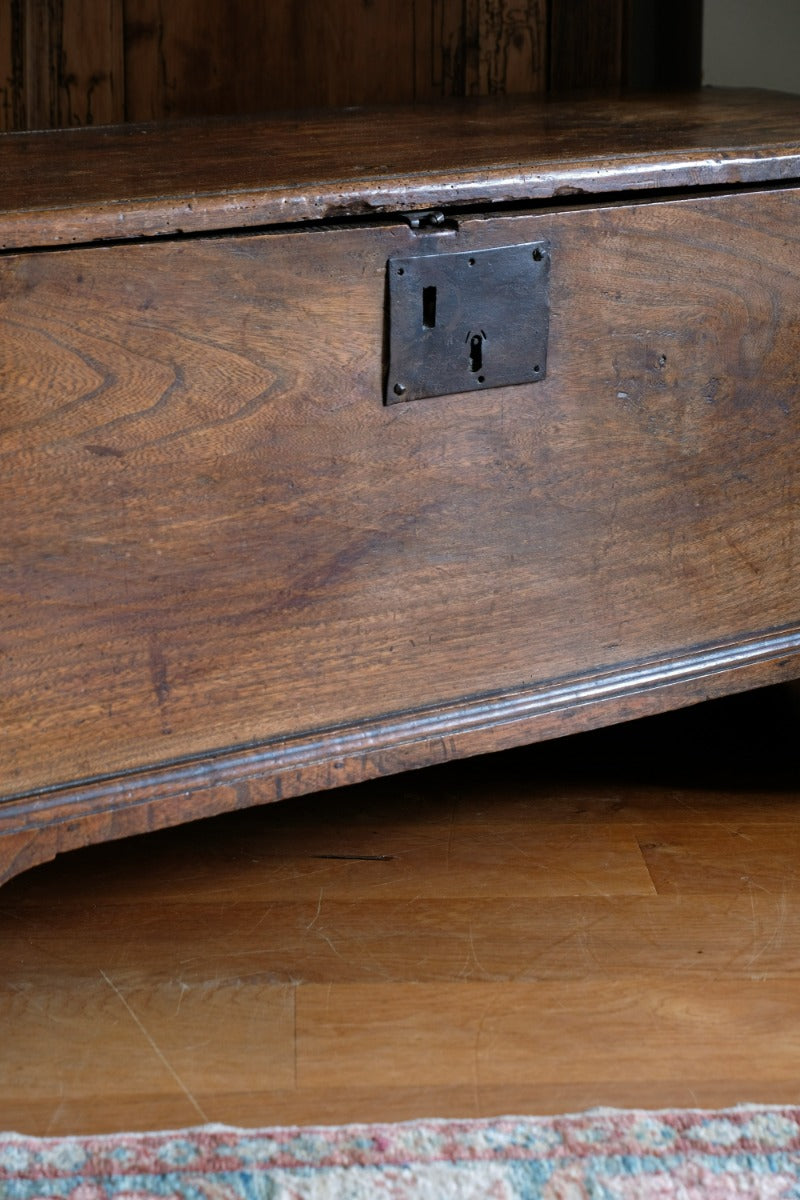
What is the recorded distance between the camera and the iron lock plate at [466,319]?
1.23 meters

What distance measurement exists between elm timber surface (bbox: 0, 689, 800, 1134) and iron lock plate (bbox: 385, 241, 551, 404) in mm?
520

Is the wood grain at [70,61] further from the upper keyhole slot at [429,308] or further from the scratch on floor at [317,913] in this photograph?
the scratch on floor at [317,913]

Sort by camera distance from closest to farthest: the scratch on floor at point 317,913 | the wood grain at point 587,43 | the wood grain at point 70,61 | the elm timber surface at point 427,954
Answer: the elm timber surface at point 427,954 → the scratch on floor at point 317,913 → the wood grain at point 70,61 → the wood grain at point 587,43

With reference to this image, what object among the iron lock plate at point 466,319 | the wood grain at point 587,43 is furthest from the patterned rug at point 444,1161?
the wood grain at point 587,43

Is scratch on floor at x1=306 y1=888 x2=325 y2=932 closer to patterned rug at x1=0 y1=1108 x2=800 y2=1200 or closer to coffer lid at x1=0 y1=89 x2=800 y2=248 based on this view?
patterned rug at x1=0 y1=1108 x2=800 y2=1200

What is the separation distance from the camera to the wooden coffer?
115 cm

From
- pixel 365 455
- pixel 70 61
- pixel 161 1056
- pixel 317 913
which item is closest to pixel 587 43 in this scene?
pixel 70 61

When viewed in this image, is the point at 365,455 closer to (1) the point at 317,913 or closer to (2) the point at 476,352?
(2) the point at 476,352

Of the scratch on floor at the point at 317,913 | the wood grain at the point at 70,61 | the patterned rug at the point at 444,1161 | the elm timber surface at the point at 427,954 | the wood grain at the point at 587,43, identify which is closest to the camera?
the patterned rug at the point at 444,1161

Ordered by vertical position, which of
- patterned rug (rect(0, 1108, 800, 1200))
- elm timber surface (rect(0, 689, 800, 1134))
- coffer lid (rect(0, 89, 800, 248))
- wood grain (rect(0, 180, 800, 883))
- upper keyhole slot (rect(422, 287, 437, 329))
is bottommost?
patterned rug (rect(0, 1108, 800, 1200))

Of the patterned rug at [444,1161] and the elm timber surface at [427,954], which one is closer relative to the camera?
the patterned rug at [444,1161]

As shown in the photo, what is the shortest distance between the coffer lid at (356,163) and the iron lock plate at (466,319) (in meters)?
0.05

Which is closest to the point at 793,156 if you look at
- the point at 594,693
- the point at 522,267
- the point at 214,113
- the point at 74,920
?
the point at 522,267

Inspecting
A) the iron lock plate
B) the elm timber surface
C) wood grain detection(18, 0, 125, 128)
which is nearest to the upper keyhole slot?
the iron lock plate
